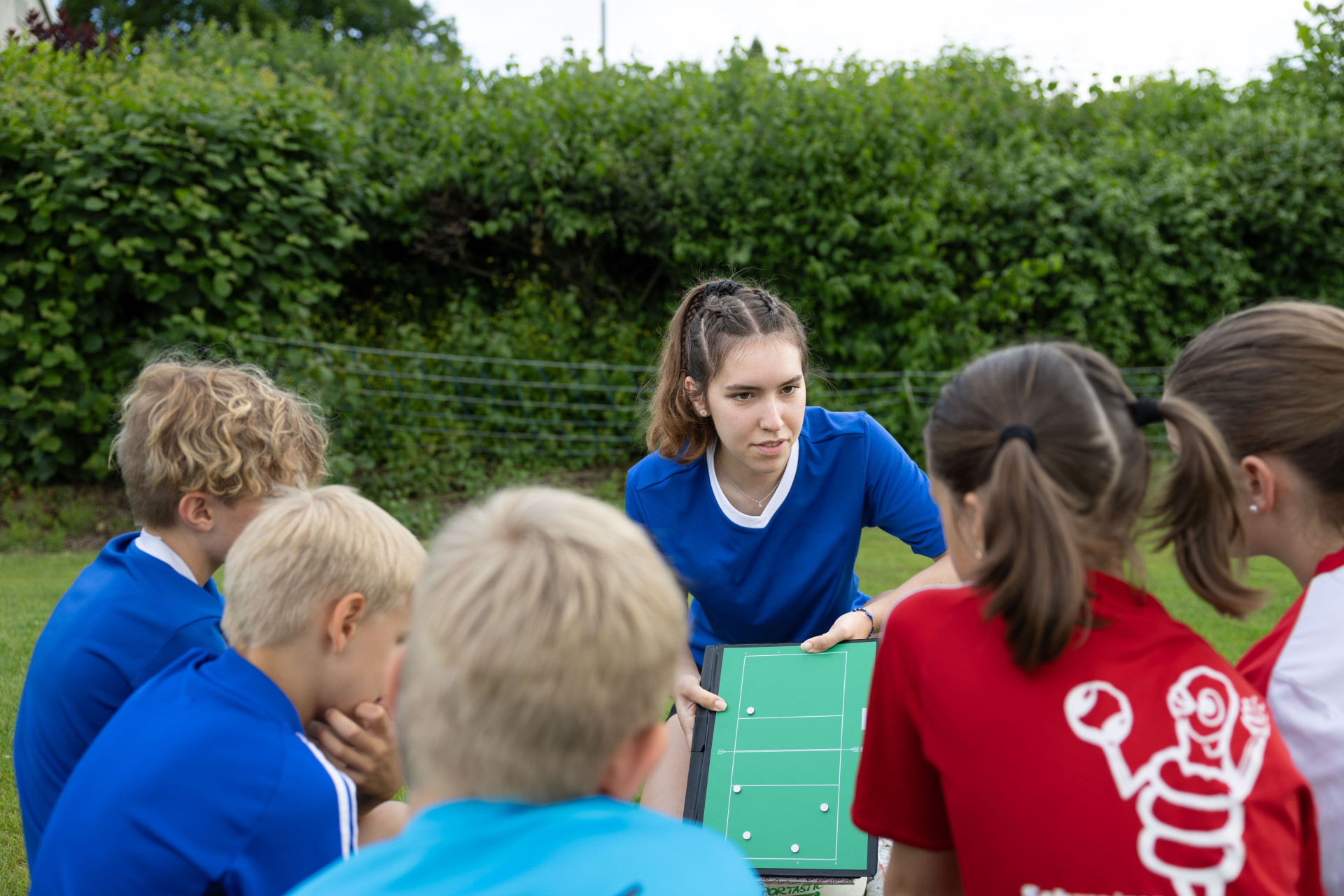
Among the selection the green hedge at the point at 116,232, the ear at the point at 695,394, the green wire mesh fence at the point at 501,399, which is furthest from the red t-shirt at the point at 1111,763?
the green hedge at the point at 116,232

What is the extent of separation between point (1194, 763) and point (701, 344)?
195 cm

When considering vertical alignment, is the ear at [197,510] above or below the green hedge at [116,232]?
below

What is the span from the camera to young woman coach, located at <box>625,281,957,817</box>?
2.90 metres

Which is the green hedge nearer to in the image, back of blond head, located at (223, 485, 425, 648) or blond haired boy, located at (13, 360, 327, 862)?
blond haired boy, located at (13, 360, 327, 862)

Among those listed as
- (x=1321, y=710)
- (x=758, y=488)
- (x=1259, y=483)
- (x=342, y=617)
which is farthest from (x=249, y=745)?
(x=758, y=488)

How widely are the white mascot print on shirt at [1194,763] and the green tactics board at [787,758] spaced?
125 cm

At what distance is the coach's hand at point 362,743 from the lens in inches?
69.9

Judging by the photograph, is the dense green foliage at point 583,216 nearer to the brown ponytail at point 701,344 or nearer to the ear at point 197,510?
the brown ponytail at point 701,344

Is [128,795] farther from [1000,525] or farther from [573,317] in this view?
Result: [573,317]

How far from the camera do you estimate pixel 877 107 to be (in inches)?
346

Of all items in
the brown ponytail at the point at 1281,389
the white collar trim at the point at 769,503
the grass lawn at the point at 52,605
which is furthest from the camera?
the grass lawn at the point at 52,605

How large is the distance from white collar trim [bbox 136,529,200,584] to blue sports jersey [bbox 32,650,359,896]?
70 cm

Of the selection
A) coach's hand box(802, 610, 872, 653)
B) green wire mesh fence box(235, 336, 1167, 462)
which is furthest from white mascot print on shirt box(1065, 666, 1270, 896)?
green wire mesh fence box(235, 336, 1167, 462)

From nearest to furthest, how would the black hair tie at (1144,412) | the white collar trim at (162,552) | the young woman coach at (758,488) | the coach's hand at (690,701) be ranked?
1. the black hair tie at (1144,412)
2. the white collar trim at (162,552)
3. the coach's hand at (690,701)
4. the young woman coach at (758,488)
